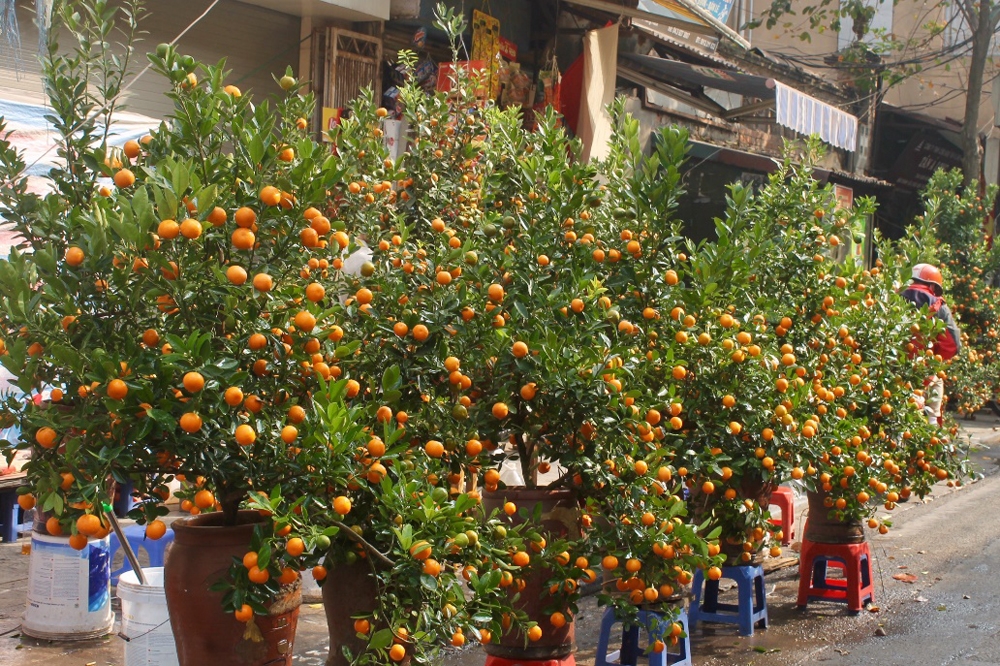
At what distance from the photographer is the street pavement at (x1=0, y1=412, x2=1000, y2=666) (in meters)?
5.30

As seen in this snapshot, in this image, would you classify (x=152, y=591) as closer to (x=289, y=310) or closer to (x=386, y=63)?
(x=289, y=310)

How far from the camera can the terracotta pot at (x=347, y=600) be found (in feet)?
10.7

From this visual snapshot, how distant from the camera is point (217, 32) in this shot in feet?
28.8

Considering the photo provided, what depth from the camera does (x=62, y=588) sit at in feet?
16.8

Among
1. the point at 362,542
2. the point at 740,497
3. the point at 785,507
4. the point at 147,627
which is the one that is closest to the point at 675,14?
the point at 785,507

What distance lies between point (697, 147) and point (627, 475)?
34.2ft

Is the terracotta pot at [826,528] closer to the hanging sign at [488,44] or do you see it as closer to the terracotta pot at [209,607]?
the terracotta pot at [209,607]

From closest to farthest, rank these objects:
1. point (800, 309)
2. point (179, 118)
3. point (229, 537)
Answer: point (179, 118)
point (229, 537)
point (800, 309)

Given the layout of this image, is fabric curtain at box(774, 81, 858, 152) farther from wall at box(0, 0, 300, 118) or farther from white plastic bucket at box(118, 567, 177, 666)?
white plastic bucket at box(118, 567, 177, 666)

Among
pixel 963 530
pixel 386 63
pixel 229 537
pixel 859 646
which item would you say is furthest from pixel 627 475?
pixel 386 63

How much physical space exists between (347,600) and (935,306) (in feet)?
20.9

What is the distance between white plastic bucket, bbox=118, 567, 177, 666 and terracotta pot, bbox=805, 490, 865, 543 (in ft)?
12.7

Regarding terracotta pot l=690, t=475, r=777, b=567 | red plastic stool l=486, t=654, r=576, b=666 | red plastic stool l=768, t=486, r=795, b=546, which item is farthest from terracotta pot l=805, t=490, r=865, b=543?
red plastic stool l=486, t=654, r=576, b=666

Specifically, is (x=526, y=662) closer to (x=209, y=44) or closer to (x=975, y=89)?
(x=209, y=44)
